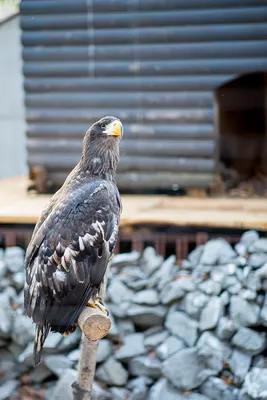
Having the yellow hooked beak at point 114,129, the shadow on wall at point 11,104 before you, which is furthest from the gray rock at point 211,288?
the shadow on wall at point 11,104

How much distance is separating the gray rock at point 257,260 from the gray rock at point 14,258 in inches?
52.9

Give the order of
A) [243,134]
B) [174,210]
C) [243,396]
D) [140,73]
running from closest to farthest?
[243,396] → [174,210] → [140,73] → [243,134]

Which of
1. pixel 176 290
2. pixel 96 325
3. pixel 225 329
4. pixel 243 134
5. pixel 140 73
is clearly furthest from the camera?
pixel 243 134

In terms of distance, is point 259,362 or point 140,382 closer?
point 259,362

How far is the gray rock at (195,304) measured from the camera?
3.39 metres

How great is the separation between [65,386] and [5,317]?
1.99 ft

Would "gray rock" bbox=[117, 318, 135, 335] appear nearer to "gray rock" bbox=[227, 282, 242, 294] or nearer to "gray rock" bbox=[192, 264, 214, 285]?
"gray rock" bbox=[192, 264, 214, 285]

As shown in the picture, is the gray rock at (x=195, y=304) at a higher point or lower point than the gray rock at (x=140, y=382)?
higher

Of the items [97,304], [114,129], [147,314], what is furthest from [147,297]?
[114,129]

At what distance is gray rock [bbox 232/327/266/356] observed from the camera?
3.18 metres

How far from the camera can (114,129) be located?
2006 mm

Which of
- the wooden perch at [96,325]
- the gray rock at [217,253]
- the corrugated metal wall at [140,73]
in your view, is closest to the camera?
the wooden perch at [96,325]

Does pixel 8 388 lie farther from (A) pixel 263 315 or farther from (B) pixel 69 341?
(A) pixel 263 315

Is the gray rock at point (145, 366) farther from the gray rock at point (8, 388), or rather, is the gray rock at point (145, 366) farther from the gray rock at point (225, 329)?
the gray rock at point (8, 388)
